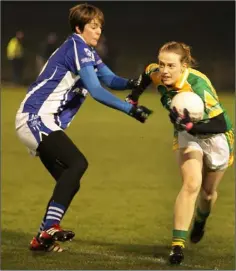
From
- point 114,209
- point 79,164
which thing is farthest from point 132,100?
point 114,209

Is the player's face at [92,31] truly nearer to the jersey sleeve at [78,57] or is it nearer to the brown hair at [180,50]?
the jersey sleeve at [78,57]

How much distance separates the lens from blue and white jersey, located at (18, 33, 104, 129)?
725 cm

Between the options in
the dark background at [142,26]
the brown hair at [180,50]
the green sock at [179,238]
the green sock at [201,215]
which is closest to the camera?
the green sock at [179,238]

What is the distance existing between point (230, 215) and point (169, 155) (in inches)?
199

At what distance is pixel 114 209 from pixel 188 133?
2.96m

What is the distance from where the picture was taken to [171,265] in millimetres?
7039

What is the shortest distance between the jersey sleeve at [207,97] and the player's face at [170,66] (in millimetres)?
193

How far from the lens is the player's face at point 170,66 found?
716cm

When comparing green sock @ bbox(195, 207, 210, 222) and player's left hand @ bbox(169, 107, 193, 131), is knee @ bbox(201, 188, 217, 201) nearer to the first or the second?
green sock @ bbox(195, 207, 210, 222)

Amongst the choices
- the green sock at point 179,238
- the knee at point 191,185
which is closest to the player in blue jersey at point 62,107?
the knee at point 191,185

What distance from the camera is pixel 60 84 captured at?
7301 mm

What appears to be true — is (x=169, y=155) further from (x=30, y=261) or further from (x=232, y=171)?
(x=30, y=261)

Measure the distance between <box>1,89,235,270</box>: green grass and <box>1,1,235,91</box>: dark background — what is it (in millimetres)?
22746

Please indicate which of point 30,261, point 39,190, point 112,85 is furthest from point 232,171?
point 30,261
